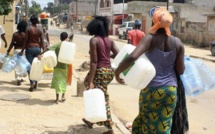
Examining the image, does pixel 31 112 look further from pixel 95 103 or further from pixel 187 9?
pixel 187 9

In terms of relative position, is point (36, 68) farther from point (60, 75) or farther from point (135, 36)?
point (135, 36)

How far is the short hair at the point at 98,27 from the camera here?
180 inches

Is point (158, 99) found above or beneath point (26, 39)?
beneath

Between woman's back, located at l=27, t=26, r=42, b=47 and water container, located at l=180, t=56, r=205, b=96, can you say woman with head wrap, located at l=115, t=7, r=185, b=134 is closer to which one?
water container, located at l=180, t=56, r=205, b=96

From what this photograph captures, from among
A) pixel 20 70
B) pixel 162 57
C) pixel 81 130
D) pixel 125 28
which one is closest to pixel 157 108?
pixel 162 57

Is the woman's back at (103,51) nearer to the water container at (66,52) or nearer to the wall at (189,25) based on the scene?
the water container at (66,52)

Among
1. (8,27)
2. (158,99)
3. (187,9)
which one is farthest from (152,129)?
(187,9)

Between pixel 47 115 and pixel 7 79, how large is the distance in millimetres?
3674

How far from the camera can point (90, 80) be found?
442 cm

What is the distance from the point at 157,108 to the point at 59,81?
10.8 feet

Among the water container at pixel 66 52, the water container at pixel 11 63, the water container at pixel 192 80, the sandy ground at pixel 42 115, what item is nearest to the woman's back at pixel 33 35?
the water container at pixel 11 63

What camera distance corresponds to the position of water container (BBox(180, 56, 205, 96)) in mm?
3914

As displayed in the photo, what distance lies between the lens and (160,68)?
11.3 ft

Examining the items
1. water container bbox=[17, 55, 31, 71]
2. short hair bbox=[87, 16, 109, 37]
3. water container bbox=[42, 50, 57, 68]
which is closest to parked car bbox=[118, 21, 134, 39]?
water container bbox=[17, 55, 31, 71]
